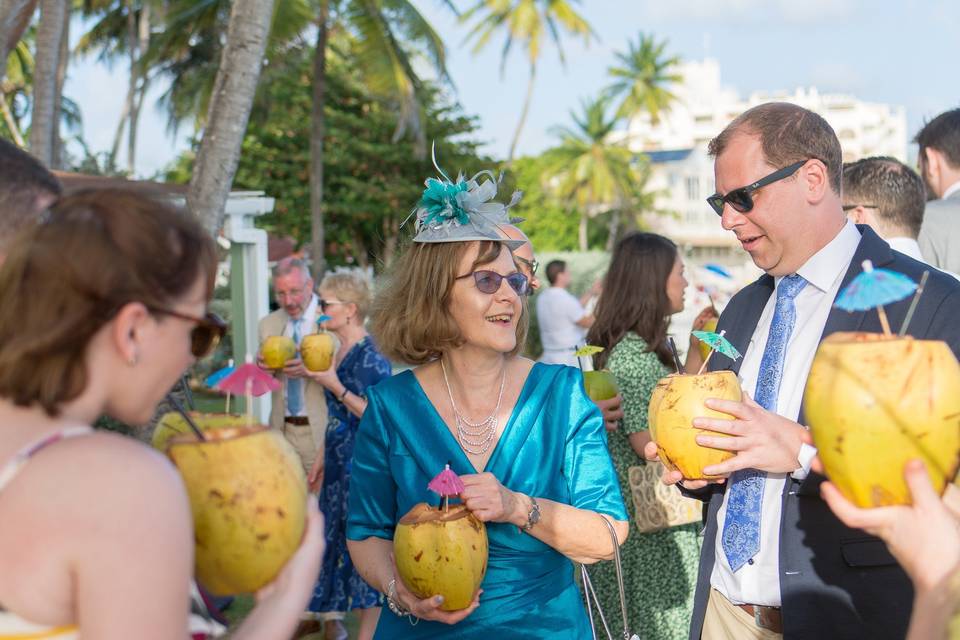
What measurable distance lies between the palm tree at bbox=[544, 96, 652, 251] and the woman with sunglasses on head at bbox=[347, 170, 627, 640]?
49994mm

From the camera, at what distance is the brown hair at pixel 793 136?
272cm

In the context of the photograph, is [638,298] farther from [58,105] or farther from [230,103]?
[58,105]

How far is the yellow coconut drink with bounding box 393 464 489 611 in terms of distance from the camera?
2348 millimetres

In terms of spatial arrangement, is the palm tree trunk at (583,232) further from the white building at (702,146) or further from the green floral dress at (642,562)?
the green floral dress at (642,562)

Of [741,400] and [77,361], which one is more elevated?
[77,361]

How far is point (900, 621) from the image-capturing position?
7.92ft

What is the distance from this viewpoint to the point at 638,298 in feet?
15.7

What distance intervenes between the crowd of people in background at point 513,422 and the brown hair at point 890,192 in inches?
0.5

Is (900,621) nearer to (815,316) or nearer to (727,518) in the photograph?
(727,518)

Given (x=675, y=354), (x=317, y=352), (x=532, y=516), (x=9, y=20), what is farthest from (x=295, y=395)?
(x=9, y=20)

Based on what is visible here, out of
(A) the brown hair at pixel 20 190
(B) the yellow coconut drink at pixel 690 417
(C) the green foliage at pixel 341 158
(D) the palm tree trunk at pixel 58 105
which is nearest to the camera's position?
(A) the brown hair at pixel 20 190

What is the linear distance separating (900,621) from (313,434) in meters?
4.53

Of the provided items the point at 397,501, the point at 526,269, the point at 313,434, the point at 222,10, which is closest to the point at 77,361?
the point at 397,501

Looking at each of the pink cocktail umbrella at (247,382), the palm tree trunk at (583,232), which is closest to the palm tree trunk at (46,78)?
the pink cocktail umbrella at (247,382)
